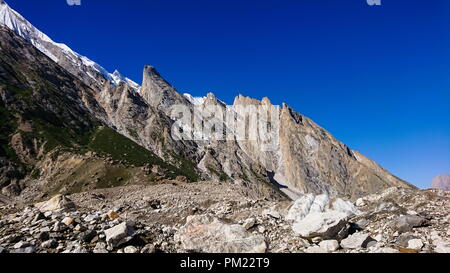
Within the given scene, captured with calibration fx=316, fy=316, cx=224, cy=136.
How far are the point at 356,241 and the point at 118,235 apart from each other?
12163mm

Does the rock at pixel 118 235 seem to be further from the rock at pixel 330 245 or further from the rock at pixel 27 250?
the rock at pixel 330 245

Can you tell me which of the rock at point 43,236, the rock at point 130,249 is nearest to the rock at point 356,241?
the rock at point 130,249

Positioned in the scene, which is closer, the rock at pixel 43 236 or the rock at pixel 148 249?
the rock at pixel 43 236

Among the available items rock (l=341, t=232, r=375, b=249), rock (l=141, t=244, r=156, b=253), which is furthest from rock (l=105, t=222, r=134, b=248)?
rock (l=341, t=232, r=375, b=249)

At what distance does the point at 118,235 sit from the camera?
15.2m

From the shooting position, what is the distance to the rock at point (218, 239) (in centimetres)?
1545

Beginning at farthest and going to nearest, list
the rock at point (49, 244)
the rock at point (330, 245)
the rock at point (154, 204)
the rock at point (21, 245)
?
the rock at point (154, 204)
the rock at point (330, 245)
the rock at point (49, 244)
the rock at point (21, 245)

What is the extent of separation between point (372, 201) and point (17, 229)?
26414mm

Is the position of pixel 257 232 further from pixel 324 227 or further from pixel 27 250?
pixel 27 250

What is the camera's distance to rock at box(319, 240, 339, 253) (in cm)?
1614

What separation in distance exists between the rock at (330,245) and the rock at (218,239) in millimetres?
3239

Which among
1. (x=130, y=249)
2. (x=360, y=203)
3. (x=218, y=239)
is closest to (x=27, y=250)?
(x=130, y=249)
